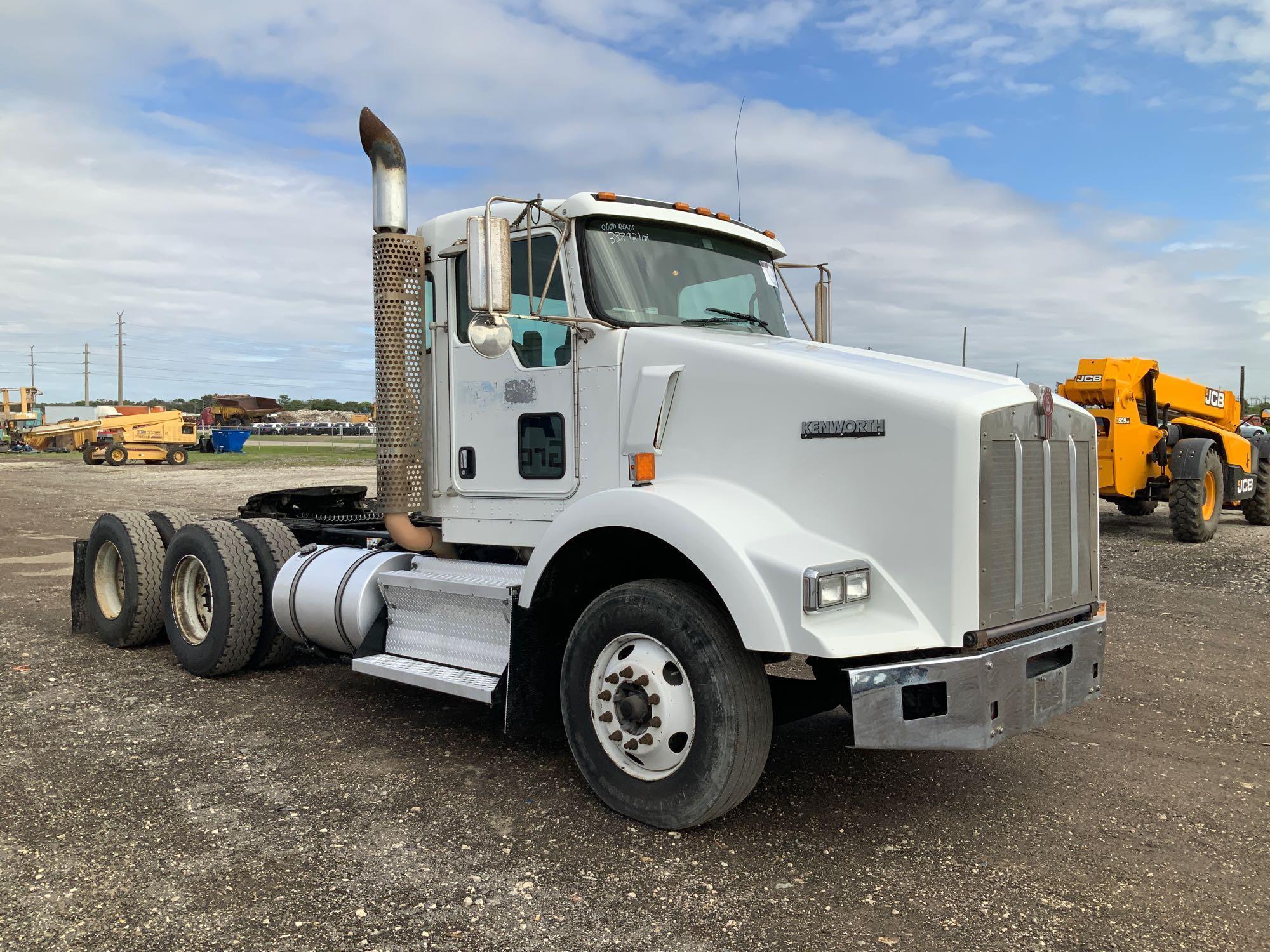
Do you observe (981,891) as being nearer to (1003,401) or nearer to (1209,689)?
(1003,401)

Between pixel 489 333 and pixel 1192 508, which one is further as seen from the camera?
pixel 1192 508

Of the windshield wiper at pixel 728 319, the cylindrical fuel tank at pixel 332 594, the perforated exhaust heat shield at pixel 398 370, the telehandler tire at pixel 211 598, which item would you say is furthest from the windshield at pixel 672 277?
the telehandler tire at pixel 211 598

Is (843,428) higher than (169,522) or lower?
higher

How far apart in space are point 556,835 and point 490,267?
8.08 ft

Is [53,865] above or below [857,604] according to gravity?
below

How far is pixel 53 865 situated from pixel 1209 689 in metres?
6.77

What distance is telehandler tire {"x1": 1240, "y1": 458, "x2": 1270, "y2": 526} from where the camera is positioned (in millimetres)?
16969

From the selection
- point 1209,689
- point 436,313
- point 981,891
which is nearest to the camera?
point 981,891

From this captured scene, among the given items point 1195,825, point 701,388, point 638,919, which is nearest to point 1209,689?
point 1195,825

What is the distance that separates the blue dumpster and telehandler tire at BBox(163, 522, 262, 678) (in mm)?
43975

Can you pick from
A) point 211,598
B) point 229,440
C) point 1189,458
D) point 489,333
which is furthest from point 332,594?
point 229,440

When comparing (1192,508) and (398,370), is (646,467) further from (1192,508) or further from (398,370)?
(1192,508)

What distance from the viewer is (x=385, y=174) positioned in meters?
5.82

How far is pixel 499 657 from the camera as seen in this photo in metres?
5.09
